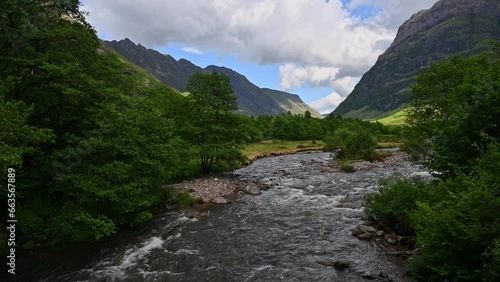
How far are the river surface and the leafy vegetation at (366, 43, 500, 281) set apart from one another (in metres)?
3.43

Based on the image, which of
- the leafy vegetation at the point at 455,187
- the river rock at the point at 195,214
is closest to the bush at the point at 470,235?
the leafy vegetation at the point at 455,187

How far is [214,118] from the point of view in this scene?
162 ft

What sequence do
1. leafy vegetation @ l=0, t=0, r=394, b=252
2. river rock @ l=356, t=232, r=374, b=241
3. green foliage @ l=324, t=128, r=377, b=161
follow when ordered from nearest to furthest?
1. leafy vegetation @ l=0, t=0, r=394, b=252
2. river rock @ l=356, t=232, r=374, b=241
3. green foliage @ l=324, t=128, r=377, b=161

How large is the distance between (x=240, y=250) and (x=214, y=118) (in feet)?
96.5

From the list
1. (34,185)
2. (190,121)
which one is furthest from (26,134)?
(190,121)

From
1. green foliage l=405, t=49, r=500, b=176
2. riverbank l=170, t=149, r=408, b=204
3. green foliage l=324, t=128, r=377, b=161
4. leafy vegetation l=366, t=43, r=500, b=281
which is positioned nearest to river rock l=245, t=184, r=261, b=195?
riverbank l=170, t=149, r=408, b=204

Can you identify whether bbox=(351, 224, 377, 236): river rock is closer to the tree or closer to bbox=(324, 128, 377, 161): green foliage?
the tree

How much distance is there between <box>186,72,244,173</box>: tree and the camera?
4756cm

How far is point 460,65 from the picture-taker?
37781 mm

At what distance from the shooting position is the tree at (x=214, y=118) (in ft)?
156

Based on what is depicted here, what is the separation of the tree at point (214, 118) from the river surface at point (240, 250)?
1432 centimetres

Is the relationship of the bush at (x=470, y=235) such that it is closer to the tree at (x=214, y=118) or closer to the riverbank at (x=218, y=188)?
the riverbank at (x=218, y=188)

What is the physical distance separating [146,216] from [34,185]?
8.87 meters

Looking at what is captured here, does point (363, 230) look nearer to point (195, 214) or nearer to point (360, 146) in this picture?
point (195, 214)
